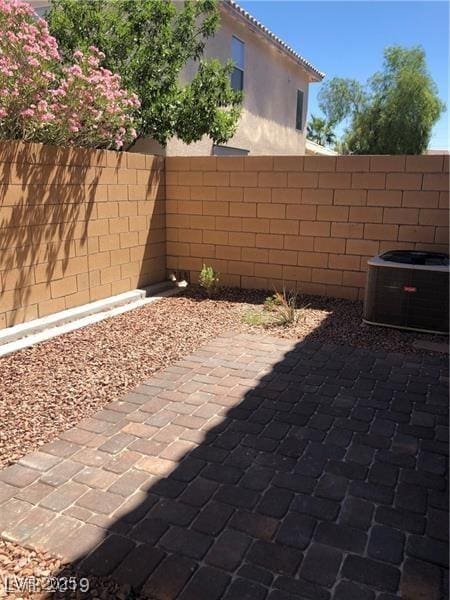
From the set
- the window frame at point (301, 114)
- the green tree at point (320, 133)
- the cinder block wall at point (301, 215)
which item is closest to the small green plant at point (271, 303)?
the cinder block wall at point (301, 215)

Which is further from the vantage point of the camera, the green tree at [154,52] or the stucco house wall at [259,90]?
the stucco house wall at [259,90]

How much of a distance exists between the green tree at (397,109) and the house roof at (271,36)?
6256mm

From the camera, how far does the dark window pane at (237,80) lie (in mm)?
12570

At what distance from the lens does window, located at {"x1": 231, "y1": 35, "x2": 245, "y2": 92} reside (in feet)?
40.2

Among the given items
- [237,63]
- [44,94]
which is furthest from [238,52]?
[44,94]

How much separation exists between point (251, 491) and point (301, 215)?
15.9ft

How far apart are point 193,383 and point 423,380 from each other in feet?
6.54

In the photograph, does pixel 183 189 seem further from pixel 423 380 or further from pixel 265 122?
pixel 265 122

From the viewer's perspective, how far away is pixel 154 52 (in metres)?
8.18

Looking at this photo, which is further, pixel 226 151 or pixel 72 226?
pixel 226 151

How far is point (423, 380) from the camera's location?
170 inches

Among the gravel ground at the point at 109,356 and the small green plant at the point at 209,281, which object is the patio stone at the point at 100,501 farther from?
the small green plant at the point at 209,281

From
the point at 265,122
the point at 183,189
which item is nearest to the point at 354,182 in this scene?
the point at 183,189

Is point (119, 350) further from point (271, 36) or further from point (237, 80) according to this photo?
point (271, 36)
